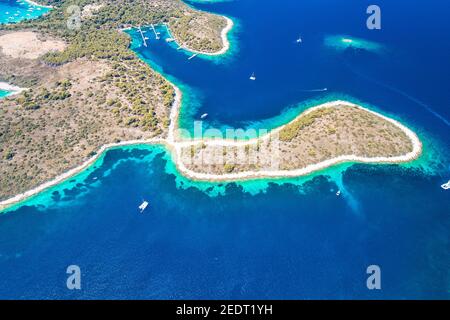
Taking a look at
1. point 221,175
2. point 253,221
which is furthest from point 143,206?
point 253,221

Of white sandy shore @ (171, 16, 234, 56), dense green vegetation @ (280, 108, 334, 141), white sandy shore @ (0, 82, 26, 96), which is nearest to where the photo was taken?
dense green vegetation @ (280, 108, 334, 141)

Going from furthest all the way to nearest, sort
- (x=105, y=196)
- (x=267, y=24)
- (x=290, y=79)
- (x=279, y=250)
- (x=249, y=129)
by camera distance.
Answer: (x=267, y=24) < (x=290, y=79) < (x=249, y=129) < (x=105, y=196) < (x=279, y=250)

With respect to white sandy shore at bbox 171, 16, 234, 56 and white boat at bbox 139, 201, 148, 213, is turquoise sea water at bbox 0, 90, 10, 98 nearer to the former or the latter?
white sandy shore at bbox 171, 16, 234, 56

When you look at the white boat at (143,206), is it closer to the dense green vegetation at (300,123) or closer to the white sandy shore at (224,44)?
the dense green vegetation at (300,123)

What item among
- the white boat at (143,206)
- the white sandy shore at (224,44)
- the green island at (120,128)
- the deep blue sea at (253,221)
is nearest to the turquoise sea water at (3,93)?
the green island at (120,128)

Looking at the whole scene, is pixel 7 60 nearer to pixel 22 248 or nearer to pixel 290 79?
pixel 22 248

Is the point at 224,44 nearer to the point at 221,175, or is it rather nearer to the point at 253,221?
the point at 221,175

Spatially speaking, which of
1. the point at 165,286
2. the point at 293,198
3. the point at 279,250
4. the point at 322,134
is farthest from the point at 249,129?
the point at 165,286

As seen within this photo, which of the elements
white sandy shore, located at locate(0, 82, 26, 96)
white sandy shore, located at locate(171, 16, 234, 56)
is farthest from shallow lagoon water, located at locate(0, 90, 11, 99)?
white sandy shore, located at locate(171, 16, 234, 56)
